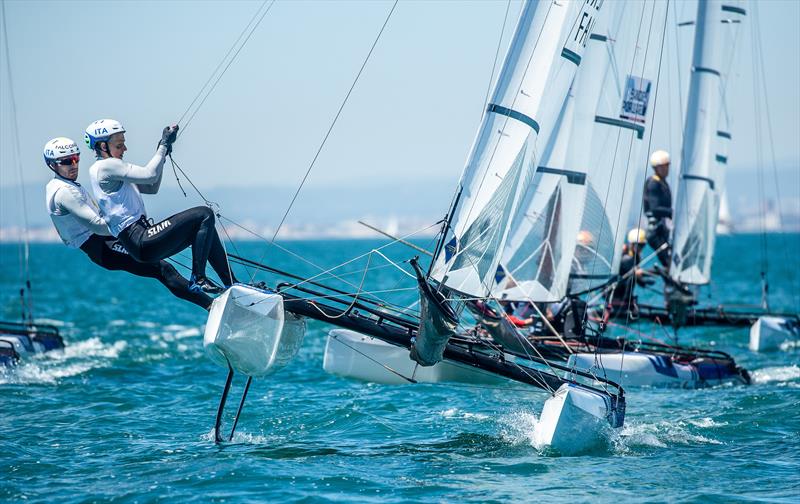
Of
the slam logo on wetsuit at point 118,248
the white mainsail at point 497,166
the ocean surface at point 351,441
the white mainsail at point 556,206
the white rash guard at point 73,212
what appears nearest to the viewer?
the ocean surface at point 351,441

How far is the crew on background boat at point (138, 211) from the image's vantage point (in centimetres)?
Result: 832

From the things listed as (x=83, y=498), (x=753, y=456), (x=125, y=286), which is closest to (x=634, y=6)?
(x=753, y=456)

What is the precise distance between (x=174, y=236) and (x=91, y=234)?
0.81 metres

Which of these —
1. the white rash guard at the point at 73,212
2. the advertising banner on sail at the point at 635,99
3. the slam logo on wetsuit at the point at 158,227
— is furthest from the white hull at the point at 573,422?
the advertising banner on sail at the point at 635,99

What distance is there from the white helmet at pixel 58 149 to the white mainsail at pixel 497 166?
10.3 feet

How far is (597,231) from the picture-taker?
14.1 meters

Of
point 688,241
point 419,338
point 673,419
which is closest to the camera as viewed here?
point 419,338

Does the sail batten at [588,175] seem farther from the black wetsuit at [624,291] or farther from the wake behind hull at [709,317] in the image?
the wake behind hull at [709,317]

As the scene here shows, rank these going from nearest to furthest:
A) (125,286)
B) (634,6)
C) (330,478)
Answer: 1. (330,478)
2. (634,6)
3. (125,286)

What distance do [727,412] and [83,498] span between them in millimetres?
6717

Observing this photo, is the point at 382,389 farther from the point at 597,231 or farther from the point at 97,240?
the point at 97,240

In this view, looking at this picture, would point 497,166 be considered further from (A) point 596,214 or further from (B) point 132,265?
(A) point 596,214

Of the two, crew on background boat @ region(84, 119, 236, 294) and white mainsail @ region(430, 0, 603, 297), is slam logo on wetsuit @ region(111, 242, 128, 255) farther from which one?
white mainsail @ region(430, 0, 603, 297)

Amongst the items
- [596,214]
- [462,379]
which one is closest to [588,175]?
[596,214]
